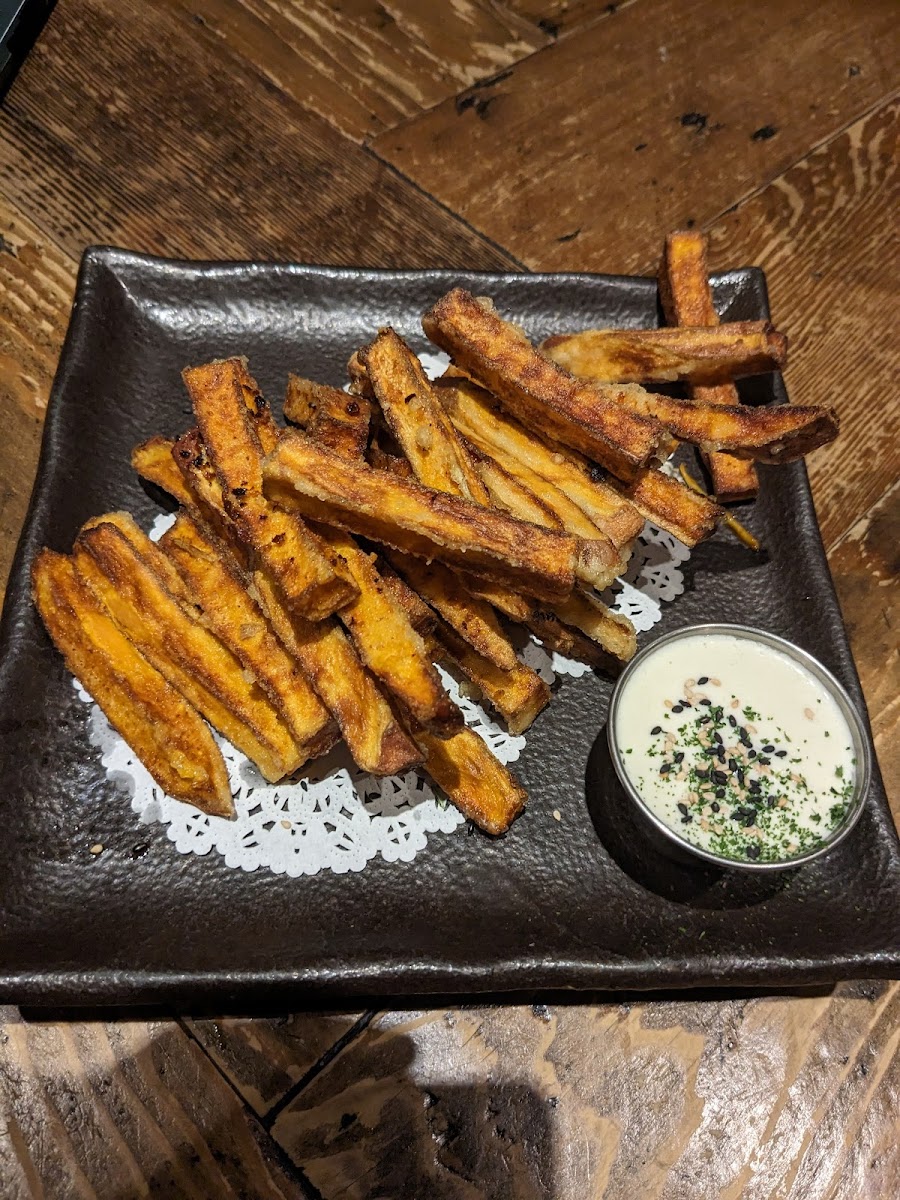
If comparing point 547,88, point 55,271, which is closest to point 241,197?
point 55,271

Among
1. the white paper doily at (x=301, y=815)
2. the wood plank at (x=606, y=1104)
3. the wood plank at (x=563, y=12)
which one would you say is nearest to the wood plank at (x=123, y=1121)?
the wood plank at (x=606, y=1104)

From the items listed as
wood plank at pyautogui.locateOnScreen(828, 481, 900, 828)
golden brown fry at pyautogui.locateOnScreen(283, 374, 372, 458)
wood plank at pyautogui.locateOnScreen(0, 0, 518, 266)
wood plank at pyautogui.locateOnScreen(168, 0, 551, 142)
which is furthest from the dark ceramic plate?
wood plank at pyautogui.locateOnScreen(168, 0, 551, 142)

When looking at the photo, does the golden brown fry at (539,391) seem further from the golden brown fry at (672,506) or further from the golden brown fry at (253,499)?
the golden brown fry at (253,499)

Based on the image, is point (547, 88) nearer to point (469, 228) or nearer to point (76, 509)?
point (469, 228)

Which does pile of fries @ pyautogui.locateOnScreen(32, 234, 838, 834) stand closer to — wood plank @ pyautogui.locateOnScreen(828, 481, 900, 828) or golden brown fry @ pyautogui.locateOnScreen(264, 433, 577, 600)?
golden brown fry @ pyautogui.locateOnScreen(264, 433, 577, 600)

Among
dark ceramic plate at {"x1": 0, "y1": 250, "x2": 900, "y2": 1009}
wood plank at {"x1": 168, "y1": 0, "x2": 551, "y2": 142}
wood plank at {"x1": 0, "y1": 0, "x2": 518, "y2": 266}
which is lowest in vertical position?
dark ceramic plate at {"x1": 0, "y1": 250, "x2": 900, "y2": 1009}

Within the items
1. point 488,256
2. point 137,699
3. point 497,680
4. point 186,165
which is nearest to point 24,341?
point 186,165
